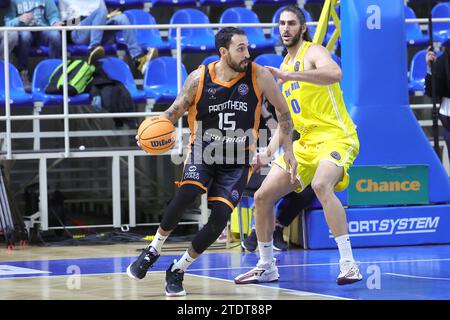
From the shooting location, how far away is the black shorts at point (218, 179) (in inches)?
303

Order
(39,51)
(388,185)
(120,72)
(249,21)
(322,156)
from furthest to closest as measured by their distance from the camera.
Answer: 1. (249,21)
2. (39,51)
3. (120,72)
4. (388,185)
5. (322,156)

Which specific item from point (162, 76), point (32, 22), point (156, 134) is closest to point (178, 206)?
point (156, 134)

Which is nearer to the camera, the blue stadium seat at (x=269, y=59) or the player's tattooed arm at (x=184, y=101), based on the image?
the player's tattooed arm at (x=184, y=101)

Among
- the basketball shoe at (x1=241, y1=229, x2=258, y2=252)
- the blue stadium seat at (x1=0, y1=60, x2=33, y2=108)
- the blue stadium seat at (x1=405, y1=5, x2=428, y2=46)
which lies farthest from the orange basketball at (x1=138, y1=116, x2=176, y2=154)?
the blue stadium seat at (x1=405, y1=5, x2=428, y2=46)

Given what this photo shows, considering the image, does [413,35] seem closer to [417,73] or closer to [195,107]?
[417,73]

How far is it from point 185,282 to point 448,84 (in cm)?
516

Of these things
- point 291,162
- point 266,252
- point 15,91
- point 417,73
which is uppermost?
point 417,73

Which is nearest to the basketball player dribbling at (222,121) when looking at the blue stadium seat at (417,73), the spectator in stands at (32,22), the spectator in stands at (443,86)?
the spectator in stands at (443,86)

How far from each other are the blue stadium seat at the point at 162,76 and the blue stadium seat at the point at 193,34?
0.72m

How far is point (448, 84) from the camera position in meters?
12.1

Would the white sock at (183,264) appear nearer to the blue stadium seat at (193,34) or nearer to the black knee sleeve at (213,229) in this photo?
the black knee sleeve at (213,229)

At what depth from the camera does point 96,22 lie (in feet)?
45.0

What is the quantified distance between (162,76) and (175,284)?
624cm
